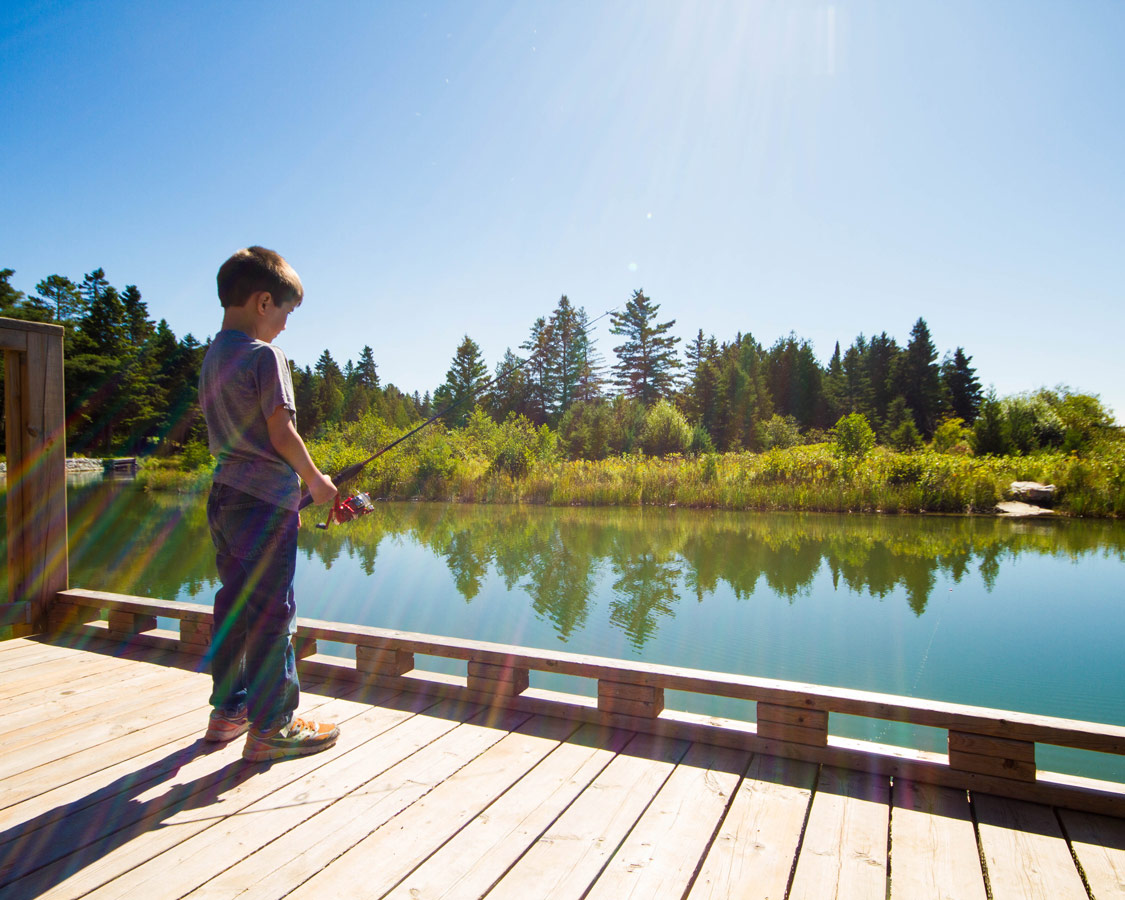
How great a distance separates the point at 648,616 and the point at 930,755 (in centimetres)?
322

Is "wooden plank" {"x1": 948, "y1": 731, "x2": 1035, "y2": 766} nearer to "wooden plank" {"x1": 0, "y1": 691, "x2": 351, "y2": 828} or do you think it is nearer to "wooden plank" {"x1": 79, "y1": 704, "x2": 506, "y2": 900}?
"wooden plank" {"x1": 79, "y1": 704, "x2": 506, "y2": 900}

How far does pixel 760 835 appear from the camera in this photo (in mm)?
1352

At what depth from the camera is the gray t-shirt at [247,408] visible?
1.64 metres

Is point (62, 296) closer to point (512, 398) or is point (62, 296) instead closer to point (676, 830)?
point (512, 398)

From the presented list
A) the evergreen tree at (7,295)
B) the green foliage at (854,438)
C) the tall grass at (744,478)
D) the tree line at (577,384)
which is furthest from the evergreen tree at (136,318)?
the green foliage at (854,438)

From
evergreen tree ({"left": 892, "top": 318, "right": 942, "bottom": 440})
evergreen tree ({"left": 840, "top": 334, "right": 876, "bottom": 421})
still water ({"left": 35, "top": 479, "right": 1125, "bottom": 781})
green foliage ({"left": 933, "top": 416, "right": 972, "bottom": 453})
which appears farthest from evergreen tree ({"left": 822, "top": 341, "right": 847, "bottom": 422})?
still water ({"left": 35, "top": 479, "right": 1125, "bottom": 781})

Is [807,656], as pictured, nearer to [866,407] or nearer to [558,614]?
[558,614]

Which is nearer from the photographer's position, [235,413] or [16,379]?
[235,413]

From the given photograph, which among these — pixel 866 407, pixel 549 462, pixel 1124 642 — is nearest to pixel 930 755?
pixel 1124 642

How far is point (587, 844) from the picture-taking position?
1.33 metres

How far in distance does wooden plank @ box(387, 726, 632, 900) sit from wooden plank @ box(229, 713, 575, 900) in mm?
31

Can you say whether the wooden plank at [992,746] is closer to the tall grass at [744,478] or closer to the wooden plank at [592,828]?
the wooden plank at [592,828]

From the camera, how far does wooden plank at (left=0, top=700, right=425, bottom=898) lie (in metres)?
1.20

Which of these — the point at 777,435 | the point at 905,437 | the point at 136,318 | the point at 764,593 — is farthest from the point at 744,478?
the point at 136,318
